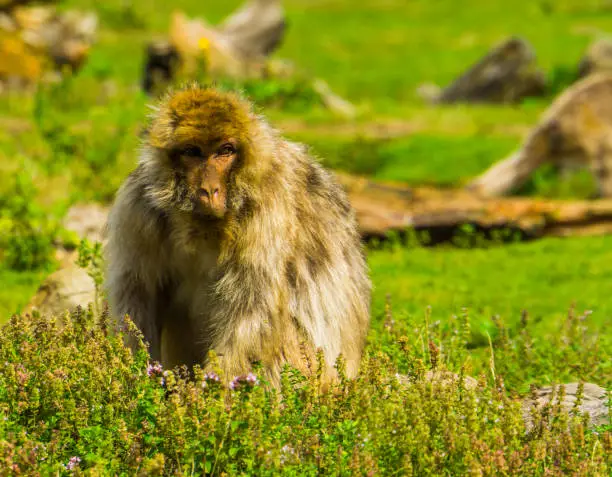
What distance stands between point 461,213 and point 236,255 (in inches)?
270

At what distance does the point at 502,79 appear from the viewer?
21.9 m

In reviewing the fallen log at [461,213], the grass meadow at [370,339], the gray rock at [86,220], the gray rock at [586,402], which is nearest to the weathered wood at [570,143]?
the grass meadow at [370,339]

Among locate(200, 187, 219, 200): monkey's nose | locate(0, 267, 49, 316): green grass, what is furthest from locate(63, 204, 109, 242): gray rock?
locate(200, 187, 219, 200): monkey's nose

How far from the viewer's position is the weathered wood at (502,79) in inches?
858

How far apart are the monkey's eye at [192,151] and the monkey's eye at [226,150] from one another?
0.10 m

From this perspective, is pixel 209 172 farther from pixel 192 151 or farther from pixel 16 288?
pixel 16 288

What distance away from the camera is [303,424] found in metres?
4.34

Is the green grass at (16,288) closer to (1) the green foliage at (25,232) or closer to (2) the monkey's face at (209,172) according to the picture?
(1) the green foliage at (25,232)

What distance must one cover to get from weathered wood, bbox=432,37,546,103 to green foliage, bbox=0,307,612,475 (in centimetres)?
1788

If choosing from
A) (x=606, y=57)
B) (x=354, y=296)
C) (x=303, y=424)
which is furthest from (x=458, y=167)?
(x=303, y=424)

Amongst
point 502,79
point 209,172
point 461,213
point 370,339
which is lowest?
point 370,339

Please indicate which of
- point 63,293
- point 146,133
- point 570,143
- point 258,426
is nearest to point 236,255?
point 146,133

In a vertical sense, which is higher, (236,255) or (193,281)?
(236,255)

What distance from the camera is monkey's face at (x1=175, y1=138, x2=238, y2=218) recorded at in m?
4.89
